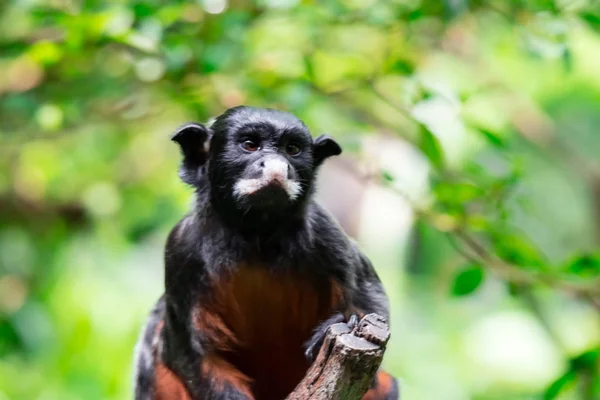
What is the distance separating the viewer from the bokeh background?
3844 mm

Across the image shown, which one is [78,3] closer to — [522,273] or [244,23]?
[244,23]

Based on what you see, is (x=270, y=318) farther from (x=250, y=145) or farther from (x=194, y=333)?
(x=250, y=145)

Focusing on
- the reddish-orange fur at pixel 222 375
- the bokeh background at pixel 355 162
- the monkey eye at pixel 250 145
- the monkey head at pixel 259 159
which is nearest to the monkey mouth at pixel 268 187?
the monkey head at pixel 259 159

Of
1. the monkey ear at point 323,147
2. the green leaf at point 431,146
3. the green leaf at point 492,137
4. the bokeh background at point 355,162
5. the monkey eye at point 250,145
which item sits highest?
the monkey eye at point 250,145

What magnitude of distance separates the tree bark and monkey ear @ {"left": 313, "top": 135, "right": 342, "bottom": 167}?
0.81m

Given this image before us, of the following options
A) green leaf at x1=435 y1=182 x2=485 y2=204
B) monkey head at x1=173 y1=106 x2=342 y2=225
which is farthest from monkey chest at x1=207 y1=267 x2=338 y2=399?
green leaf at x1=435 y1=182 x2=485 y2=204

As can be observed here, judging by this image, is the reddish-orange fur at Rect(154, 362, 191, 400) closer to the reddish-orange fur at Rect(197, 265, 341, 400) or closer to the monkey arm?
the monkey arm

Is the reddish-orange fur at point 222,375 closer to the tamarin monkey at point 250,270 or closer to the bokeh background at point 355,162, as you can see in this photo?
the tamarin monkey at point 250,270

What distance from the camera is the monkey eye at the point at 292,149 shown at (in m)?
2.90

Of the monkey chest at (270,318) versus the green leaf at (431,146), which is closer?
the monkey chest at (270,318)

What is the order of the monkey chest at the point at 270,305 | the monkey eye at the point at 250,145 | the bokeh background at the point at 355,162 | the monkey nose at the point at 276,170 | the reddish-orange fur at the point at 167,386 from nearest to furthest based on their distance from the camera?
the monkey nose at the point at 276,170 < the monkey eye at the point at 250,145 < the monkey chest at the point at 270,305 < the reddish-orange fur at the point at 167,386 < the bokeh background at the point at 355,162

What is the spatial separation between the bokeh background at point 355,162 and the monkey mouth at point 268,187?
98cm

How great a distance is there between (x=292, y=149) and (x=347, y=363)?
842 mm

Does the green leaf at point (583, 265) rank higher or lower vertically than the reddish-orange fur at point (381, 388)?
higher
